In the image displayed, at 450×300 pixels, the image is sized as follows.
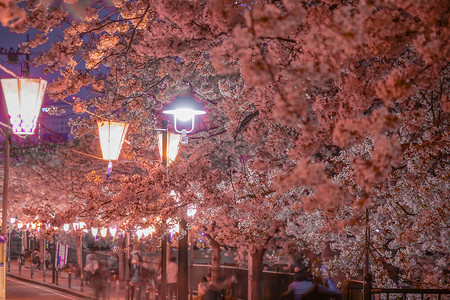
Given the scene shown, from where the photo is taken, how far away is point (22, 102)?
7719 millimetres

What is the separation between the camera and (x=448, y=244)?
1098cm

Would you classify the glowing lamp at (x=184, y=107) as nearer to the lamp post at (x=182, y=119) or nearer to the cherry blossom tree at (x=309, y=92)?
the lamp post at (x=182, y=119)

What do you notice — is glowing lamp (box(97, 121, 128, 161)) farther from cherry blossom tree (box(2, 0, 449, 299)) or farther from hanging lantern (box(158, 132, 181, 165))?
hanging lantern (box(158, 132, 181, 165))

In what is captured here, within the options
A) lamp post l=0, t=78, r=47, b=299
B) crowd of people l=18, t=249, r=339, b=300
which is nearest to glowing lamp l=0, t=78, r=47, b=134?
lamp post l=0, t=78, r=47, b=299

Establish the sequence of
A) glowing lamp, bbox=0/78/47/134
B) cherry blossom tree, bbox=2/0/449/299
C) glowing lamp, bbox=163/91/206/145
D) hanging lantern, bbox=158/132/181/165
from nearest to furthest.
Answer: cherry blossom tree, bbox=2/0/449/299 < glowing lamp, bbox=0/78/47/134 < glowing lamp, bbox=163/91/206/145 < hanging lantern, bbox=158/132/181/165

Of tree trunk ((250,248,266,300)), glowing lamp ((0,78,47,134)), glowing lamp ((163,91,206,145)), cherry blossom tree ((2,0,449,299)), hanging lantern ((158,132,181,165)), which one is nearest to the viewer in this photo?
cherry blossom tree ((2,0,449,299))

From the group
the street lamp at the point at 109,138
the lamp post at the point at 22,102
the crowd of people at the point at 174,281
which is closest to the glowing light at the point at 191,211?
the crowd of people at the point at 174,281

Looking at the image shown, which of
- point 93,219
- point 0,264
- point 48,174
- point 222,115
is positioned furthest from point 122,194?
point 48,174

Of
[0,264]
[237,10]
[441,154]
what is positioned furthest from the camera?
[0,264]

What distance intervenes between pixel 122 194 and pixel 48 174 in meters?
23.4

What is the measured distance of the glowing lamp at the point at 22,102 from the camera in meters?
7.66

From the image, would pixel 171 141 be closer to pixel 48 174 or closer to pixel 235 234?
pixel 235 234

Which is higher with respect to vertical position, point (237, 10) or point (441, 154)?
point (237, 10)

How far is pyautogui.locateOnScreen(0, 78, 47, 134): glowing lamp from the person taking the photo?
766 cm
